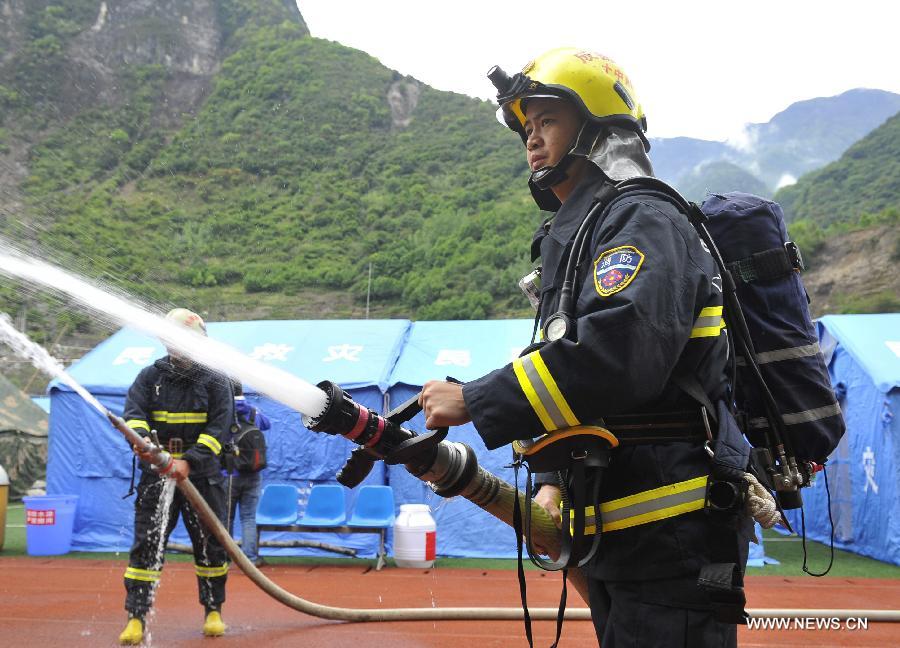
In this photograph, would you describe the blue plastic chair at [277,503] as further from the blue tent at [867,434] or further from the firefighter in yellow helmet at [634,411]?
the firefighter in yellow helmet at [634,411]

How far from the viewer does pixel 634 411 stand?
83.9 inches

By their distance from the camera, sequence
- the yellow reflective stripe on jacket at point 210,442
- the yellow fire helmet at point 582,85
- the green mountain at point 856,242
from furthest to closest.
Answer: the green mountain at point 856,242 → the yellow reflective stripe on jacket at point 210,442 → the yellow fire helmet at point 582,85

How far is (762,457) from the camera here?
2322 mm

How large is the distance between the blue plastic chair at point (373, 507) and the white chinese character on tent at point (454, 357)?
6.37 feet

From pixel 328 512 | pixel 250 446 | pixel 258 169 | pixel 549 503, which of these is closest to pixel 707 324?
pixel 549 503

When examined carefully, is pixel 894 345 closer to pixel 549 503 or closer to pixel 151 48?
pixel 549 503

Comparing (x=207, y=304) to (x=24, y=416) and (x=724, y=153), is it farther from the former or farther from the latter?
(x=724, y=153)

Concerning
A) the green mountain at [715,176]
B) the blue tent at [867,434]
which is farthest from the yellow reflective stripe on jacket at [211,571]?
the green mountain at [715,176]

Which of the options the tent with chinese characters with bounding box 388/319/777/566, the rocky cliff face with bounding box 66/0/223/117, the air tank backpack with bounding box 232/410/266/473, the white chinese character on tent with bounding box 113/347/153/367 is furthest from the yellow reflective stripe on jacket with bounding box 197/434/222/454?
the rocky cliff face with bounding box 66/0/223/117

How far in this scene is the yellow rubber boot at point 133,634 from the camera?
5664 millimetres

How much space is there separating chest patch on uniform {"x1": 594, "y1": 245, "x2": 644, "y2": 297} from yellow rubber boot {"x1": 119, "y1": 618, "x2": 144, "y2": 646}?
5189mm

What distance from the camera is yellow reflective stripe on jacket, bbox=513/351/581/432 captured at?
1943 millimetres

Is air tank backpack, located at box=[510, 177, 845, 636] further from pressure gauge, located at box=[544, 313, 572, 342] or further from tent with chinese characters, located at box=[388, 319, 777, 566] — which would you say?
tent with chinese characters, located at box=[388, 319, 777, 566]

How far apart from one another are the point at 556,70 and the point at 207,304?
101 feet
